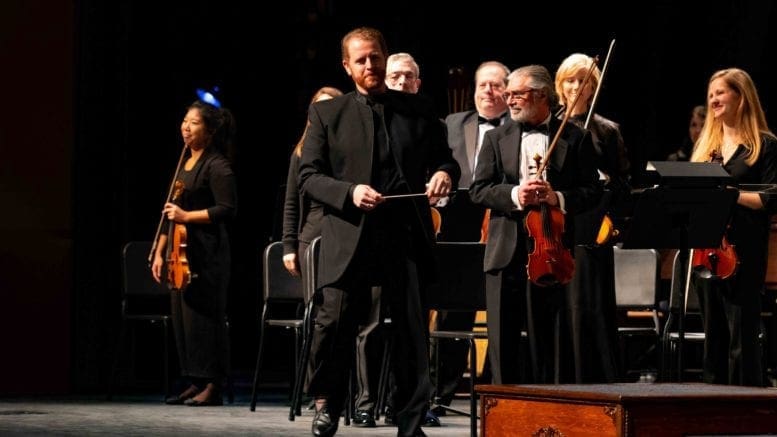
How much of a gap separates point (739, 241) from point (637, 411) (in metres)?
2.44

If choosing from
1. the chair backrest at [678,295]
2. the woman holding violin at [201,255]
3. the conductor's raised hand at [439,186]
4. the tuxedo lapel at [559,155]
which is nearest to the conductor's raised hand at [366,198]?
the conductor's raised hand at [439,186]

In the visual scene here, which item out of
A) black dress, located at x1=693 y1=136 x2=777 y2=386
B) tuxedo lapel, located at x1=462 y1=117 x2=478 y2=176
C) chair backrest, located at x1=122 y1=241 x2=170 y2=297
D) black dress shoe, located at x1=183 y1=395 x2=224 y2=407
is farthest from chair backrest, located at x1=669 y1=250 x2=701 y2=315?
chair backrest, located at x1=122 y1=241 x2=170 y2=297

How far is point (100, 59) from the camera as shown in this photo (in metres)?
9.09

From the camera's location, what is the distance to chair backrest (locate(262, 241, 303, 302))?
7934mm

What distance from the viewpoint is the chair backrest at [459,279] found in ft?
21.5

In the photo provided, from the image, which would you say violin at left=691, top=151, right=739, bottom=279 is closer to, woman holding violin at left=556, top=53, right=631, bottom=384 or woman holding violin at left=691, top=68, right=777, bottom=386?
woman holding violin at left=691, top=68, right=777, bottom=386

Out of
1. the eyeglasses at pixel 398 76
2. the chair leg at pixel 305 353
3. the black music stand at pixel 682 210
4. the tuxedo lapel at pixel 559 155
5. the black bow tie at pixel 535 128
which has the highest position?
the eyeglasses at pixel 398 76

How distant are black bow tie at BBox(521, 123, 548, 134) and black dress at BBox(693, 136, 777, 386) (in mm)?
993

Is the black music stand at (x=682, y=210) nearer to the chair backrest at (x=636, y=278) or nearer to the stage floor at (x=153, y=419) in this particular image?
the chair backrest at (x=636, y=278)

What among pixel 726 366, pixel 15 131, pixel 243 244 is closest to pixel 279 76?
pixel 243 244

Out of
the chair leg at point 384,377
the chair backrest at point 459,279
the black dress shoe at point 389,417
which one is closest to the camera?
the chair backrest at point 459,279

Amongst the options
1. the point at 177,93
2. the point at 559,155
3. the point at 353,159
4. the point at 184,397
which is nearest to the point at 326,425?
the point at 353,159

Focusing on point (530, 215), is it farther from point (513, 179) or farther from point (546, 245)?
point (513, 179)

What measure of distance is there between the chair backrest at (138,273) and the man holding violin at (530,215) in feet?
9.76
